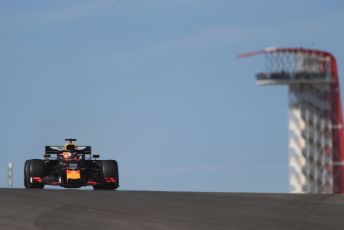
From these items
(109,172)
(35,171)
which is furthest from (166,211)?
(35,171)

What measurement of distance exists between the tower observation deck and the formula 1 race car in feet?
339

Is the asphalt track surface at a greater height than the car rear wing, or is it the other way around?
the car rear wing

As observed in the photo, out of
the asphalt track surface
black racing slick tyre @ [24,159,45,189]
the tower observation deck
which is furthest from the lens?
the tower observation deck

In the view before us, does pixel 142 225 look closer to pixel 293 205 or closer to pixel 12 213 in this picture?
pixel 12 213

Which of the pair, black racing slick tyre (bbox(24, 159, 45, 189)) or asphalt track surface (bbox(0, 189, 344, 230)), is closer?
asphalt track surface (bbox(0, 189, 344, 230))

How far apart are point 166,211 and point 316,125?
128 meters

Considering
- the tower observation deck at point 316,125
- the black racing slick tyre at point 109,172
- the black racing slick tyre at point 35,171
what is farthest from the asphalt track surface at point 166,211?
the tower observation deck at point 316,125

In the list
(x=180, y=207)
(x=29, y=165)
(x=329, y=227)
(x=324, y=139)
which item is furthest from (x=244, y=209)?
(x=324, y=139)

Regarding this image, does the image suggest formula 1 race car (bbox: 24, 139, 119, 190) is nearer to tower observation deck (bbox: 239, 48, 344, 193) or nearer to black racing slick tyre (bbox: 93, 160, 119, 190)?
black racing slick tyre (bbox: 93, 160, 119, 190)

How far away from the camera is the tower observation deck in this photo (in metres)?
141

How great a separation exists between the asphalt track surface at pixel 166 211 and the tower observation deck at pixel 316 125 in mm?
115680

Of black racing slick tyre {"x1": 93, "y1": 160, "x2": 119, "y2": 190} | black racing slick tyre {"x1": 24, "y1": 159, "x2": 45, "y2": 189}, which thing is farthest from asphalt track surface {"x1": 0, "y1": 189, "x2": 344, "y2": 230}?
black racing slick tyre {"x1": 24, "y1": 159, "x2": 45, "y2": 189}

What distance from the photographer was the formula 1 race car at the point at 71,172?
3462cm

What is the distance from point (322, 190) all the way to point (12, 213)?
131 metres
